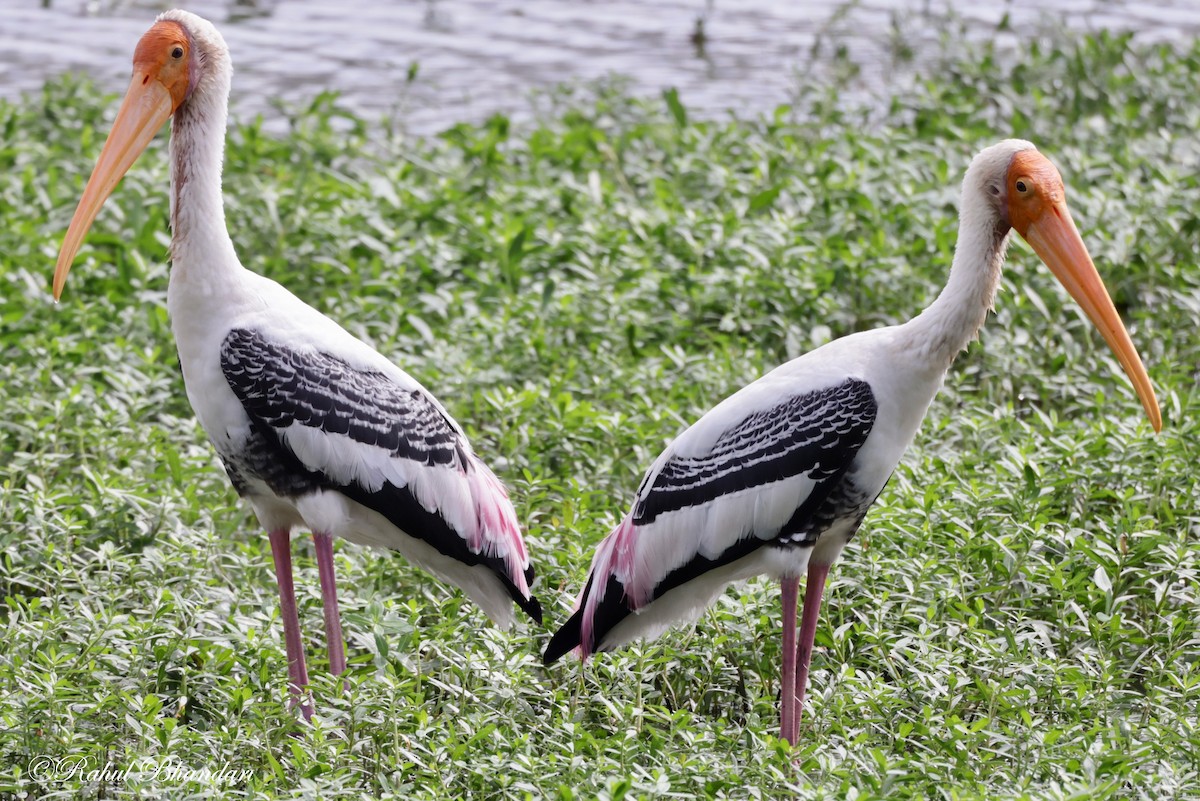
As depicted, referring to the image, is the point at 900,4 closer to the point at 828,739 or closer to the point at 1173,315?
the point at 1173,315

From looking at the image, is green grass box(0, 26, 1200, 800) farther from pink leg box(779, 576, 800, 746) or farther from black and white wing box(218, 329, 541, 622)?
black and white wing box(218, 329, 541, 622)

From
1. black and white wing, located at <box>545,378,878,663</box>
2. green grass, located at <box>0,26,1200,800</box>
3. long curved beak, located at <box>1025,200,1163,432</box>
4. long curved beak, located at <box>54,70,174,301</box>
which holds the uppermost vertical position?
long curved beak, located at <box>54,70,174,301</box>

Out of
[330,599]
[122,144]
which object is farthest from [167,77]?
[330,599]

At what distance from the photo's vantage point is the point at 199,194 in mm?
4066

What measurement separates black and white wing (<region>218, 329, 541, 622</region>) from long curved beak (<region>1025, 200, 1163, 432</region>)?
161cm

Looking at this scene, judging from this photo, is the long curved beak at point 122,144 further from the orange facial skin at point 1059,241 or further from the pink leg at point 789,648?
the orange facial skin at point 1059,241

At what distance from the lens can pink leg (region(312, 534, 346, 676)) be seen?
158 inches

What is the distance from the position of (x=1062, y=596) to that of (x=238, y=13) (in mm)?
8905

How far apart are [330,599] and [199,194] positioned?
1118 millimetres

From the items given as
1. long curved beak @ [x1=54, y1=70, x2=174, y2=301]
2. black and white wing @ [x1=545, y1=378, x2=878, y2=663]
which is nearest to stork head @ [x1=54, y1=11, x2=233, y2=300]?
long curved beak @ [x1=54, y1=70, x2=174, y2=301]

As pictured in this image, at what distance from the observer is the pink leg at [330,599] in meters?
4.02

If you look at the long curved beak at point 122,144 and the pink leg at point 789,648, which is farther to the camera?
the long curved beak at point 122,144

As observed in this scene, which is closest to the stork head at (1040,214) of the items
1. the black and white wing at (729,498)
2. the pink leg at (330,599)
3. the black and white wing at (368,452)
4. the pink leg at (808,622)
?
the black and white wing at (729,498)

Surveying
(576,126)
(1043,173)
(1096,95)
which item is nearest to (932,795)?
(1043,173)
